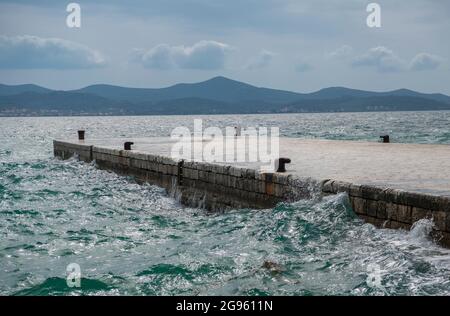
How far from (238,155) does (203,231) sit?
556cm

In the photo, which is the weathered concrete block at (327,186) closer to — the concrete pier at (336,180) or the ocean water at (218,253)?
the concrete pier at (336,180)

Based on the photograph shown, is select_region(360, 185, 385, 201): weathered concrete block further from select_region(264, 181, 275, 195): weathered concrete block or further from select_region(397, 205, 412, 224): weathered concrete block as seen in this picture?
select_region(264, 181, 275, 195): weathered concrete block

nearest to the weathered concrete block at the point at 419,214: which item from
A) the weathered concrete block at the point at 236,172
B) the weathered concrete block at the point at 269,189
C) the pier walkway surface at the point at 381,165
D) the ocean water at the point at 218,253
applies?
the ocean water at the point at 218,253

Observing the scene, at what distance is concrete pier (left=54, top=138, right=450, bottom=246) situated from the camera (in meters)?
9.20

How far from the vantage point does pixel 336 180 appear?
10.9 metres

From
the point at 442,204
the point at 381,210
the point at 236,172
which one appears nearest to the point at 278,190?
the point at 236,172

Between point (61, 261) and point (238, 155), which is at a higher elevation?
point (238, 155)

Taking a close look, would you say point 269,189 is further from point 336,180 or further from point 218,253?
point 218,253

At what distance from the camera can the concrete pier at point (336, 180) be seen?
920 cm

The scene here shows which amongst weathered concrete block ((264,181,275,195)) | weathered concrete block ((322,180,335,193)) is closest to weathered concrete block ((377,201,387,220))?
weathered concrete block ((322,180,335,193))
